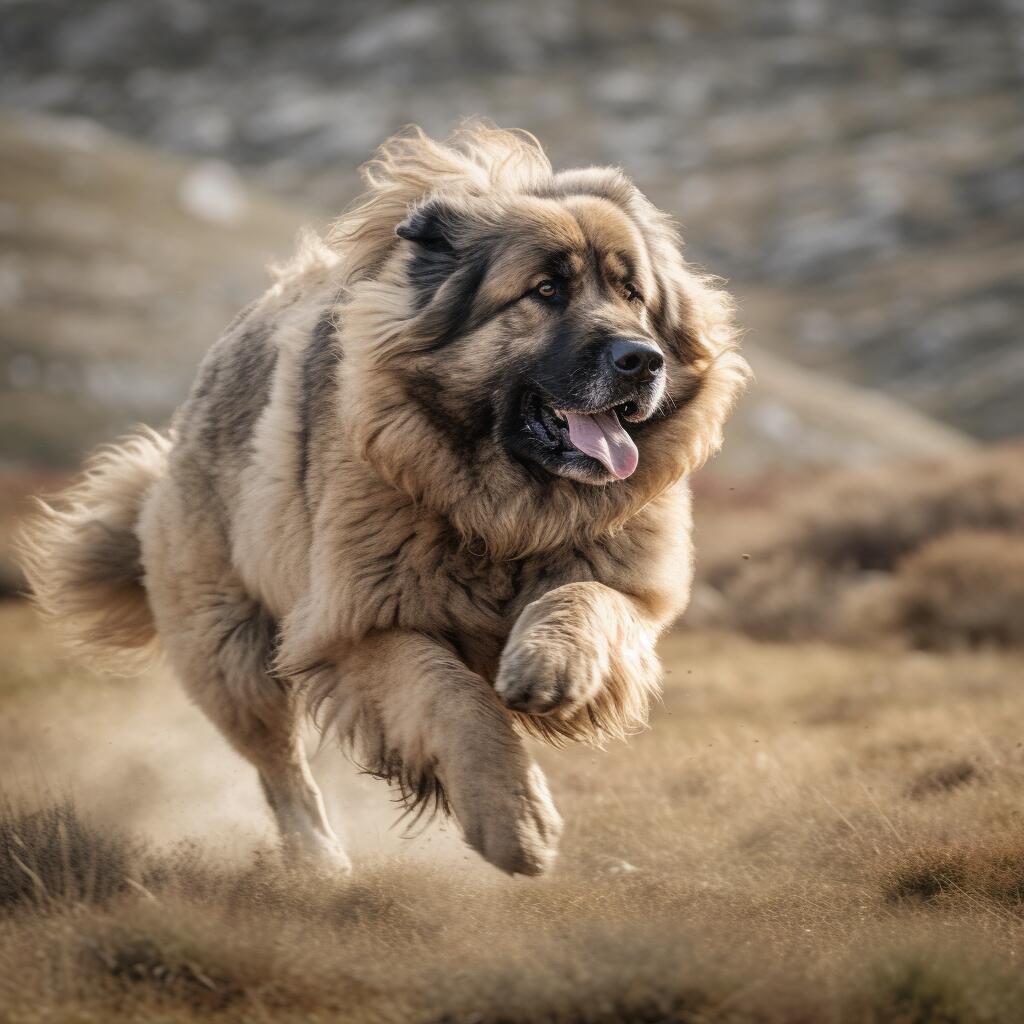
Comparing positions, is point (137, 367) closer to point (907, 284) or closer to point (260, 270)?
point (260, 270)

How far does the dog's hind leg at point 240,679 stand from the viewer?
5.55 metres

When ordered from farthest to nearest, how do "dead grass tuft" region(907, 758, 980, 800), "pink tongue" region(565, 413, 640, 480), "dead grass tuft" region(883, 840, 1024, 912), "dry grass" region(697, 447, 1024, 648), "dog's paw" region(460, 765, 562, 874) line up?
"dry grass" region(697, 447, 1024, 648) → "dead grass tuft" region(907, 758, 980, 800) → "pink tongue" region(565, 413, 640, 480) → "dead grass tuft" region(883, 840, 1024, 912) → "dog's paw" region(460, 765, 562, 874)

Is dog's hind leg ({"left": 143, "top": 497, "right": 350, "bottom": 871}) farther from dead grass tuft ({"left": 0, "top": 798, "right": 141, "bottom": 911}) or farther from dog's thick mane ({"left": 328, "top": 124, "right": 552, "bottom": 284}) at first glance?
dog's thick mane ({"left": 328, "top": 124, "right": 552, "bottom": 284})

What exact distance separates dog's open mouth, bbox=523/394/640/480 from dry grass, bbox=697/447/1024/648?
6.66 metres

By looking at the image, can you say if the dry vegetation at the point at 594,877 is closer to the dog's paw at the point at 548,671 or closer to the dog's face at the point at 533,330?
the dog's paw at the point at 548,671

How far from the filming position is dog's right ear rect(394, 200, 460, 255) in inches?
188

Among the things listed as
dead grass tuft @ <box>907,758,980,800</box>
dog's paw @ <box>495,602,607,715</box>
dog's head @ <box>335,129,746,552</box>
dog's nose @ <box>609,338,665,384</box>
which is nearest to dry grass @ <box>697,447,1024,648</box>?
dead grass tuft @ <box>907,758,980,800</box>

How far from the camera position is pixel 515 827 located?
152 inches

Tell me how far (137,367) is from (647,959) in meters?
18.7

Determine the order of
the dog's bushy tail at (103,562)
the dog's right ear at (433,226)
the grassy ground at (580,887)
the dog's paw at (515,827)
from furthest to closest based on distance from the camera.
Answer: the dog's bushy tail at (103,562) < the dog's right ear at (433,226) < the dog's paw at (515,827) < the grassy ground at (580,887)

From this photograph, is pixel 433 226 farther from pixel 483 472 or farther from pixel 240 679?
pixel 240 679

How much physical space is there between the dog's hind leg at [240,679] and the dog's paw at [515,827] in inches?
67.3

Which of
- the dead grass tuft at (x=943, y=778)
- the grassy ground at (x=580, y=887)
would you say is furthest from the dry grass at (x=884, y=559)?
the dead grass tuft at (x=943, y=778)

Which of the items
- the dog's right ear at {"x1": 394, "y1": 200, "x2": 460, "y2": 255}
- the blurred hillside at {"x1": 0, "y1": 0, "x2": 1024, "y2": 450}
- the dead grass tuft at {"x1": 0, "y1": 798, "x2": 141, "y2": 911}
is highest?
the dog's right ear at {"x1": 394, "y1": 200, "x2": 460, "y2": 255}
